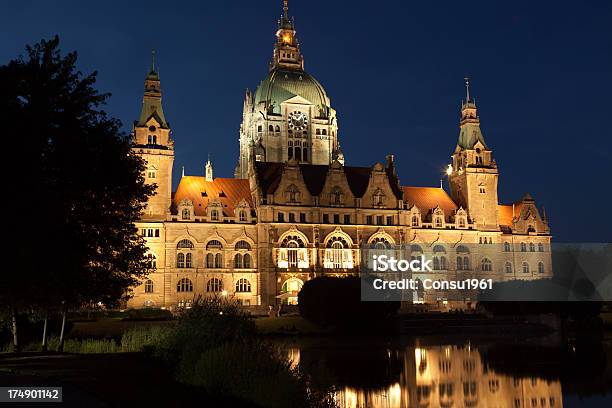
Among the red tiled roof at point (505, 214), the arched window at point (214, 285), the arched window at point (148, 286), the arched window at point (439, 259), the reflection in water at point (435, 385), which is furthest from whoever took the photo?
the red tiled roof at point (505, 214)

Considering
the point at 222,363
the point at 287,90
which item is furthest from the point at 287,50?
the point at 222,363

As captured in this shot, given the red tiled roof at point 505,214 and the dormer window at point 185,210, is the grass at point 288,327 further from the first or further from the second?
the red tiled roof at point 505,214

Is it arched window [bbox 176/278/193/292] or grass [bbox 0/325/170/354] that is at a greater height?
arched window [bbox 176/278/193/292]

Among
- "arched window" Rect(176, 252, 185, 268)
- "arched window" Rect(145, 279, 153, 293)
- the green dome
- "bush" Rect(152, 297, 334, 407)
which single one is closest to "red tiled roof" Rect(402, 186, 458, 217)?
the green dome

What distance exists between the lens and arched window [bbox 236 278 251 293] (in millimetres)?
98625

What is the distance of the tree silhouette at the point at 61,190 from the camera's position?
27.0m

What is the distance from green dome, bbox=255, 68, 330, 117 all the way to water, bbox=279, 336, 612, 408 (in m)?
79.9

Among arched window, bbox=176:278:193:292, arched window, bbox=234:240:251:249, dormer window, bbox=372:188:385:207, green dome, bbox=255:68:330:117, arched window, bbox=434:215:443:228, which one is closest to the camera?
arched window, bbox=176:278:193:292

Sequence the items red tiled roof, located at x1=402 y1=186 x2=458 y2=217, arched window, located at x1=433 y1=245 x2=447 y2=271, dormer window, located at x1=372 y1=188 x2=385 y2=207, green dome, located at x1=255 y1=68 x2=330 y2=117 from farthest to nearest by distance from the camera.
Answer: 1. green dome, located at x1=255 y1=68 x2=330 y2=117
2. red tiled roof, located at x1=402 y1=186 x2=458 y2=217
3. arched window, located at x1=433 y1=245 x2=447 y2=271
4. dormer window, located at x1=372 y1=188 x2=385 y2=207

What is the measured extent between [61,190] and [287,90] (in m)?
101

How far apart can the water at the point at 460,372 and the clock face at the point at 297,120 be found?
77.4 m

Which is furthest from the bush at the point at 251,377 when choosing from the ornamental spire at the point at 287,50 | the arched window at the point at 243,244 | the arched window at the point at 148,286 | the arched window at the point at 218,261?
the ornamental spire at the point at 287,50

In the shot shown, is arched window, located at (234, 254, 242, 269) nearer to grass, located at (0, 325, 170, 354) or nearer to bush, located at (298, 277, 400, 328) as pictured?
bush, located at (298, 277, 400, 328)

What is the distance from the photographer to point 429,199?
383 ft
